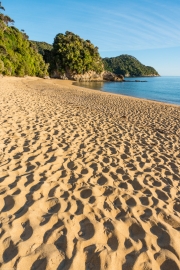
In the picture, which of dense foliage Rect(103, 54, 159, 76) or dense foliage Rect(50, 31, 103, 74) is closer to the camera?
dense foliage Rect(50, 31, 103, 74)

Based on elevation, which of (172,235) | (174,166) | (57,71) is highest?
(172,235)

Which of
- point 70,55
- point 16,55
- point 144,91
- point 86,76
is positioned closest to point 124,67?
point 86,76

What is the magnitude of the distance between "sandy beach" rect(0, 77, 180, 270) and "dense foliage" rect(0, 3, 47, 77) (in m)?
32.8

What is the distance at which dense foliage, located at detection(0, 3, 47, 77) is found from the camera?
39341 millimetres

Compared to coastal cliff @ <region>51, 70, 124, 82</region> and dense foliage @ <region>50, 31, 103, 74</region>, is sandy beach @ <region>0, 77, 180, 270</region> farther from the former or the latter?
coastal cliff @ <region>51, 70, 124, 82</region>

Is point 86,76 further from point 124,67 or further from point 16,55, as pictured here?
point 124,67

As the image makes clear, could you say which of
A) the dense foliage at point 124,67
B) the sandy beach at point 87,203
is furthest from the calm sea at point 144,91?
the dense foliage at point 124,67

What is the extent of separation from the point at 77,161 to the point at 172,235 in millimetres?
2787

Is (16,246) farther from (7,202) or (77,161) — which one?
(77,161)

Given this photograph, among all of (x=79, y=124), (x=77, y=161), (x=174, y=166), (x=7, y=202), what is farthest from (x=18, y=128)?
(x=174, y=166)

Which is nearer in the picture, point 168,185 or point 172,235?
point 172,235

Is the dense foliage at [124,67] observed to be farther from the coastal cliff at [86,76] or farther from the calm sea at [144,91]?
the calm sea at [144,91]

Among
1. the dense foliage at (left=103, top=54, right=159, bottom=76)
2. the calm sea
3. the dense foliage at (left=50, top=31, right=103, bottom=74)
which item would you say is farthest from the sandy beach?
the dense foliage at (left=103, top=54, right=159, bottom=76)

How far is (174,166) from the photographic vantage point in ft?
17.2
